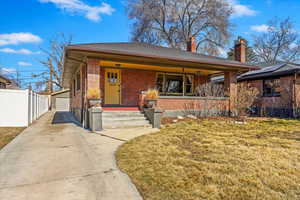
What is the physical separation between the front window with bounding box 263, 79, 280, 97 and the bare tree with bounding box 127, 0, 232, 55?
11.0 metres

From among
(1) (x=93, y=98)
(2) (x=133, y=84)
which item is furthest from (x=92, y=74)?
(2) (x=133, y=84)

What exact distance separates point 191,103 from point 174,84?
2800 millimetres

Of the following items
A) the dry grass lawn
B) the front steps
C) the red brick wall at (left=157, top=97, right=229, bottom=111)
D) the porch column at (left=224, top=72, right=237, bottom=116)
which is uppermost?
the porch column at (left=224, top=72, right=237, bottom=116)

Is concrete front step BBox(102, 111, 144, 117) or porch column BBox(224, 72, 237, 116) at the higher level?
porch column BBox(224, 72, 237, 116)

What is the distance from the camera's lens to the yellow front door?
35.5ft

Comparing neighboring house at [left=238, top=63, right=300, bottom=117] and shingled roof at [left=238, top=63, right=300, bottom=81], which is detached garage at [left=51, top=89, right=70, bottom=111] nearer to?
shingled roof at [left=238, top=63, right=300, bottom=81]

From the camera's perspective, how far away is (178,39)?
24062 mm

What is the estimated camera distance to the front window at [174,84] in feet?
40.1

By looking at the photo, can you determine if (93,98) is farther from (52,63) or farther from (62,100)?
(52,63)

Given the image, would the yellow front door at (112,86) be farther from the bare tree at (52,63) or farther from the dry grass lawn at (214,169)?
the bare tree at (52,63)

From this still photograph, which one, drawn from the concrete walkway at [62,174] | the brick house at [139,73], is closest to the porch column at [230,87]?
the brick house at [139,73]

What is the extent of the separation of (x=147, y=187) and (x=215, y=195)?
87 cm

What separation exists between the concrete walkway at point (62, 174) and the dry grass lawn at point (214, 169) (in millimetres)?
260

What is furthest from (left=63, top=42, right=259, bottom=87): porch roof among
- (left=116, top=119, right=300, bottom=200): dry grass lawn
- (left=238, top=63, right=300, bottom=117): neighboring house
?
(left=116, top=119, right=300, bottom=200): dry grass lawn
